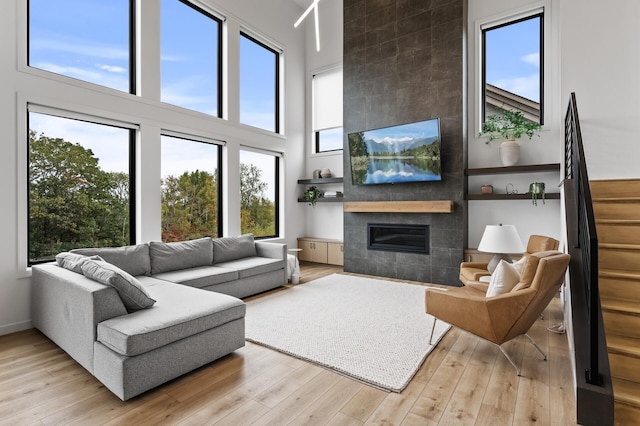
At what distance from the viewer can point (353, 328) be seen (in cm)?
334

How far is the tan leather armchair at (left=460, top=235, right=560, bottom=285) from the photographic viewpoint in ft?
12.6

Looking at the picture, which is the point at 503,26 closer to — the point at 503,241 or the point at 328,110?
the point at 328,110

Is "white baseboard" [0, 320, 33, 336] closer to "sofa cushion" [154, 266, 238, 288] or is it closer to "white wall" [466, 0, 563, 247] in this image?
"sofa cushion" [154, 266, 238, 288]

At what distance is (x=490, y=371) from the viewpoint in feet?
8.18

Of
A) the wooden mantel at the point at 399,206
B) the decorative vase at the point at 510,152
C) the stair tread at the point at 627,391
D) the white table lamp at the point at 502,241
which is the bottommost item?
the stair tread at the point at 627,391

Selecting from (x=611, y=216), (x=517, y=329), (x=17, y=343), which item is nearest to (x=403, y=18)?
(x=611, y=216)

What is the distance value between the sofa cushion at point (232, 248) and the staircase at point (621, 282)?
4.19 metres

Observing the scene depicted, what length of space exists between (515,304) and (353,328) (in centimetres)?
151

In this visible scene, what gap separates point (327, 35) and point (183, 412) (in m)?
7.07

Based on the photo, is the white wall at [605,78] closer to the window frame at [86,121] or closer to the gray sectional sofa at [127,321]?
the gray sectional sofa at [127,321]

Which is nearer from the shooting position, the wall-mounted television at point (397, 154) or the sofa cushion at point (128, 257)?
the sofa cushion at point (128, 257)

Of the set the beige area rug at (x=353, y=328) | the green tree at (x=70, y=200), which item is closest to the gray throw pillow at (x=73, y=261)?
the green tree at (x=70, y=200)

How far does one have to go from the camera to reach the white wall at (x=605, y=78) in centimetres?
364

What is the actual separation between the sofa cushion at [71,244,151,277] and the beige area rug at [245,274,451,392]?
132 centimetres
